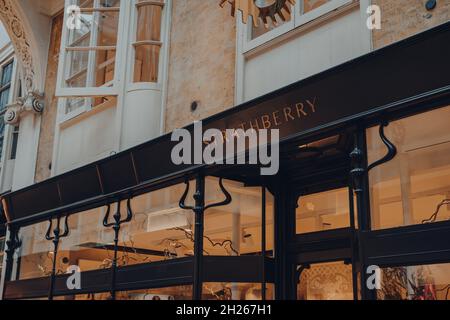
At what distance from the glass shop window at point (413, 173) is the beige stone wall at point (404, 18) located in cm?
110

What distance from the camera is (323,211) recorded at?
23.4 feet

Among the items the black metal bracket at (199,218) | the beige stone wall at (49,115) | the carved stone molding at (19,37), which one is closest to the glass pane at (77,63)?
the beige stone wall at (49,115)

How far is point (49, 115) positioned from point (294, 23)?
6.04 m

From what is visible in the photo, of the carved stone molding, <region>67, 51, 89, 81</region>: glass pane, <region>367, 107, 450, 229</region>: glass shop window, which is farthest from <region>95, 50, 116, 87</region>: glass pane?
<region>367, 107, 450, 229</region>: glass shop window

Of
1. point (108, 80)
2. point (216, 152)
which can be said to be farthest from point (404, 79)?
point (108, 80)

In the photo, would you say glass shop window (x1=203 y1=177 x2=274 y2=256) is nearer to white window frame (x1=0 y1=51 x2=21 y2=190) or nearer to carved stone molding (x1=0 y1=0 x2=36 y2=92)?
carved stone molding (x1=0 y1=0 x2=36 y2=92)

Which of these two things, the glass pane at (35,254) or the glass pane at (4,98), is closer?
the glass pane at (35,254)

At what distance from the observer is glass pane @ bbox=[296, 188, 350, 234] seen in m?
6.84

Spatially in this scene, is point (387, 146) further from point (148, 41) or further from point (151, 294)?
point (148, 41)

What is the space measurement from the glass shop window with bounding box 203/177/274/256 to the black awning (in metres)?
0.54

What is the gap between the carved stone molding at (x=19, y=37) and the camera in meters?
12.1

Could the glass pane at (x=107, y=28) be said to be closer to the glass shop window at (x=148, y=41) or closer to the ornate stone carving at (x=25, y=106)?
the glass shop window at (x=148, y=41)

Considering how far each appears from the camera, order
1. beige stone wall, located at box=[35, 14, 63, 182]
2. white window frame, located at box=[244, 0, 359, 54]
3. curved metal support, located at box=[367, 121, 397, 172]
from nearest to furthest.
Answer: curved metal support, located at box=[367, 121, 397, 172] → white window frame, located at box=[244, 0, 359, 54] → beige stone wall, located at box=[35, 14, 63, 182]

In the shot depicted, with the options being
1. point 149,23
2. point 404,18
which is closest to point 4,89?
point 149,23
